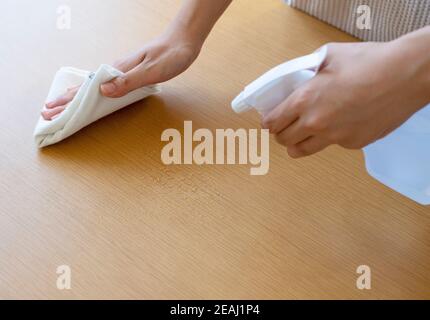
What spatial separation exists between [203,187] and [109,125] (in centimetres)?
18

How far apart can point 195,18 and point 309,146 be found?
0.34m

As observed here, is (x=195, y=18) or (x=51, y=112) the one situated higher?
(x=195, y=18)

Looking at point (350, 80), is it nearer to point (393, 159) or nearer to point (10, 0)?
point (393, 159)

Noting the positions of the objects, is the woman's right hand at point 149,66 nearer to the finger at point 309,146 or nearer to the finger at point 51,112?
the finger at point 51,112

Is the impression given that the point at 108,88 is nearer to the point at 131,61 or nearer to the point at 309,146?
the point at 131,61

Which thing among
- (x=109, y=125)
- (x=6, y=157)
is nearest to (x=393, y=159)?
(x=109, y=125)

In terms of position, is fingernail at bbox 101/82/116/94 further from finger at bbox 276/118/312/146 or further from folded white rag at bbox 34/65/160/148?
finger at bbox 276/118/312/146

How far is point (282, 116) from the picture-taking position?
0.68 metres

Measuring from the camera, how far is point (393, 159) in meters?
0.79

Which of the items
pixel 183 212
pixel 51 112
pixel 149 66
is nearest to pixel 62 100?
pixel 51 112

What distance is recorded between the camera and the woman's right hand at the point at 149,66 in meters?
0.89

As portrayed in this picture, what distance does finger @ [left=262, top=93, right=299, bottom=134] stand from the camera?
2.22ft

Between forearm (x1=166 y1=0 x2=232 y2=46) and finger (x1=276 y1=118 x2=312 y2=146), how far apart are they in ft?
0.98

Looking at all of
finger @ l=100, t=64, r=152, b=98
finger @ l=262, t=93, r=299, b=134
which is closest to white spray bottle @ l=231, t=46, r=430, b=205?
finger @ l=262, t=93, r=299, b=134
